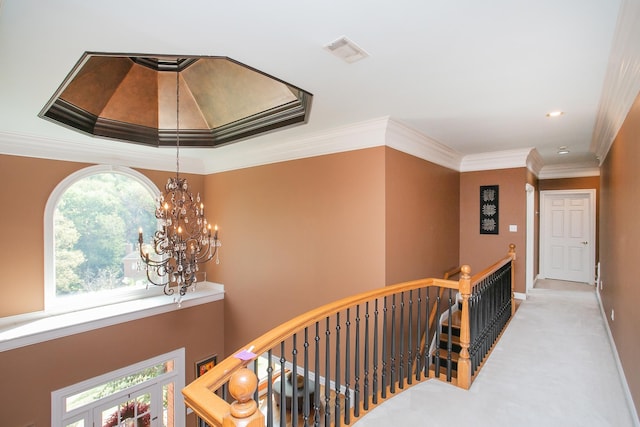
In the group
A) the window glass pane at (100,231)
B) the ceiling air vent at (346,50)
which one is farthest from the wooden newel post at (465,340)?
the window glass pane at (100,231)

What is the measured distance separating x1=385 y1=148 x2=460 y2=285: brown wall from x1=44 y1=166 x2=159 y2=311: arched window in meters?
3.34

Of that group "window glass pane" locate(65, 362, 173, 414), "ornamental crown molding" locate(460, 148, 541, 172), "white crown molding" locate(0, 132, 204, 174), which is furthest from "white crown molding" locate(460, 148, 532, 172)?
"window glass pane" locate(65, 362, 173, 414)

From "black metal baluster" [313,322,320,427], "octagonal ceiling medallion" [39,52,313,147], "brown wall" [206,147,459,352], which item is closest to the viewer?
"black metal baluster" [313,322,320,427]

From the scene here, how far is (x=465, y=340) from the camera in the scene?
258 cm

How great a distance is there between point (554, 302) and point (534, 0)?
4.86 meters

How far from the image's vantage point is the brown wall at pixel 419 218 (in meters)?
3.51

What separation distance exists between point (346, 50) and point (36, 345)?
14.4ft

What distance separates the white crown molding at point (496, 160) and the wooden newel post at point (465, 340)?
123 inches

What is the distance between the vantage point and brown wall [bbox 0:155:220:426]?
11.1 ft

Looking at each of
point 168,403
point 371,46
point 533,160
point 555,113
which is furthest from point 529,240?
point 168,403

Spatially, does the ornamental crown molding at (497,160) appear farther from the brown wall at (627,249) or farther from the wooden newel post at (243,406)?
the wooden newel post at (243,406)

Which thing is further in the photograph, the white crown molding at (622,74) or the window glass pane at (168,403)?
the window glass pane at (168,403)

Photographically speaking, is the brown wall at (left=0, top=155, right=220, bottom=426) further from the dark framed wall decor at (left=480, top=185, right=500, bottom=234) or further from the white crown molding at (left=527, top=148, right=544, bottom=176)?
the white crown molding at (left=527, top=148, right=544, bottom=176)

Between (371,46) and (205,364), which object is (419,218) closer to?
(371,46)
